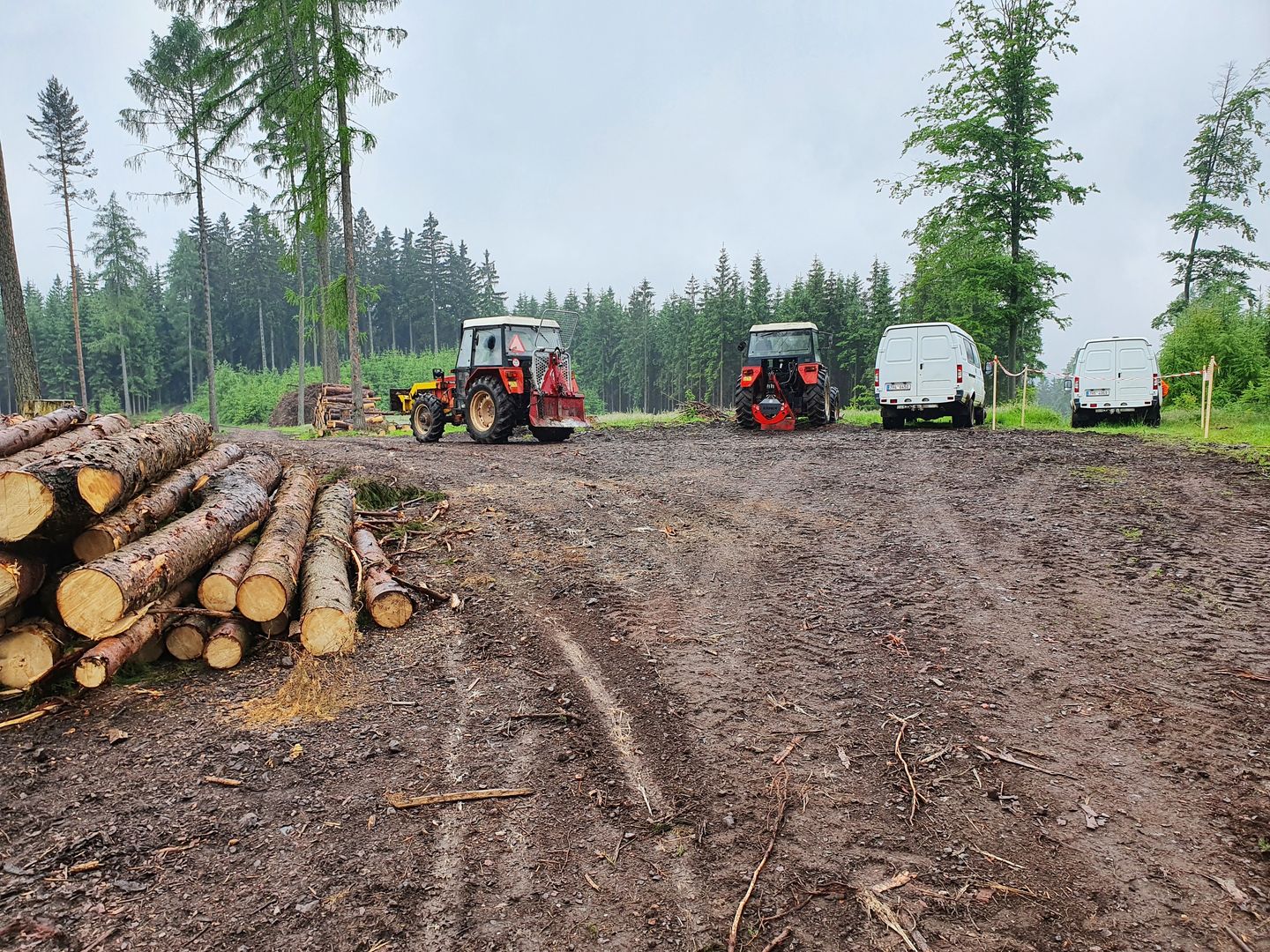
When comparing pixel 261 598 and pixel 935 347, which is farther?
pixel 935 347

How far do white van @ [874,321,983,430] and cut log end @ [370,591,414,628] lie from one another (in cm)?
1316

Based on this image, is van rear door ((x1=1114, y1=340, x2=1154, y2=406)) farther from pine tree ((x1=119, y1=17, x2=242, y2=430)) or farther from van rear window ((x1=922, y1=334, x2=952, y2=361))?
pine tree ((x1=119, y1=17, x2=242, y2=430))

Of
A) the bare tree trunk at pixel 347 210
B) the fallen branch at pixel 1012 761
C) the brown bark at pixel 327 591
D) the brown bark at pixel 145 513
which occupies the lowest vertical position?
the fallen branch at pixel 1012 761

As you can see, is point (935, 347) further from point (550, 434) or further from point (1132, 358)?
point (550, 434)

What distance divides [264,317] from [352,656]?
2873 inches

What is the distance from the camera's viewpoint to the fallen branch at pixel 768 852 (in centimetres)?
230

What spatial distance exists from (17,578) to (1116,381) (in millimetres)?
18750

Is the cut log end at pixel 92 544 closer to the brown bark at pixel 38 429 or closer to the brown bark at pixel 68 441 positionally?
the brown bark at pixel 68 441

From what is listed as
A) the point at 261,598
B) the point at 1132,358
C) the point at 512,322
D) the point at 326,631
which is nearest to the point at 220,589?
the point at 261,598

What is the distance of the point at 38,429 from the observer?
5.27m

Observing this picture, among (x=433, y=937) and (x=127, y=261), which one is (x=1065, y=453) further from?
(x=127, y=261)

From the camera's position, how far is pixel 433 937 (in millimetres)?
2338

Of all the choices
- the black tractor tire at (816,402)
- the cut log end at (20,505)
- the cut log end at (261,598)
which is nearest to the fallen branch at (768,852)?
the cut log end at (261,598)

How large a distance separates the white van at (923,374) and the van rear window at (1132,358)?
3108mm
